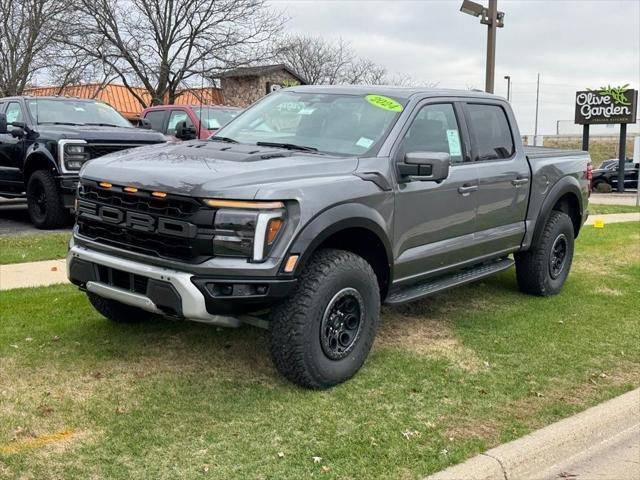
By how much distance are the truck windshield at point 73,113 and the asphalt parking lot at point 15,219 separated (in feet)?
5.12

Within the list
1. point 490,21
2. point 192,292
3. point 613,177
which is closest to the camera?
point 192,292

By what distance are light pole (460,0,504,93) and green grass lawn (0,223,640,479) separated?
32.6 feet

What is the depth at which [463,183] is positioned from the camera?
5.24 metres

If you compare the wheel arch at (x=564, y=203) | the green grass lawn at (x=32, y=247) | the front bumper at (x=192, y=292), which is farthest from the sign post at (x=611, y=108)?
the front bumper at (x=192, y=292)

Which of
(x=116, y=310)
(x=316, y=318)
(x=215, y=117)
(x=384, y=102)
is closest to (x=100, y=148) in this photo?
(x=215, y=117)

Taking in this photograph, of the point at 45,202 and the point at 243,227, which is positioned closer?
the point at 243,227

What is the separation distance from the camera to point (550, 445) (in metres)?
3.75

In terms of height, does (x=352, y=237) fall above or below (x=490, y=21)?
below

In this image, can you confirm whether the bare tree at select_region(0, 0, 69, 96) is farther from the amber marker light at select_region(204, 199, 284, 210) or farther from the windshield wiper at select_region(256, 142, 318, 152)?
the amber marker light at select_region(204, 199, 284, 210)

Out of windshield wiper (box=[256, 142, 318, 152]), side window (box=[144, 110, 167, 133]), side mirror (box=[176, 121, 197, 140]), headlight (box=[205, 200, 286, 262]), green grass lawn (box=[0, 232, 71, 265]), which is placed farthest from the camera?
side window (box=[144, 110, 167, 133])

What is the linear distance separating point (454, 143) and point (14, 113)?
295 inches

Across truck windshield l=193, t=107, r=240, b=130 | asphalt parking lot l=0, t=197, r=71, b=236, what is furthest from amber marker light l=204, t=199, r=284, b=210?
truck windshield l=193, t=107, r=240, b=130

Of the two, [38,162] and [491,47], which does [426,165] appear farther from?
[491,47]

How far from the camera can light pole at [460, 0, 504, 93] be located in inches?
578
